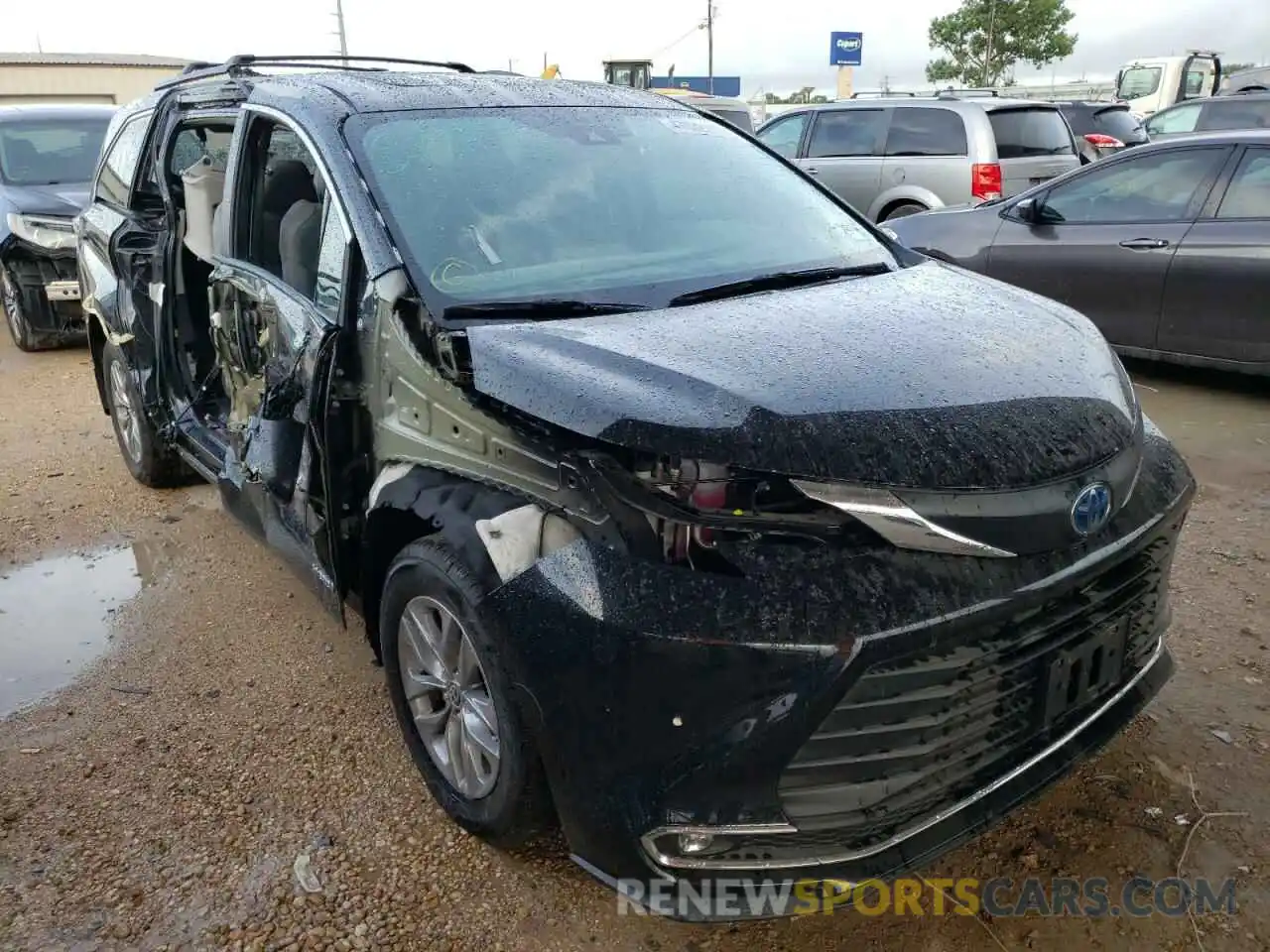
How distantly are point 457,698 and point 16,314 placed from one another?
7.65m

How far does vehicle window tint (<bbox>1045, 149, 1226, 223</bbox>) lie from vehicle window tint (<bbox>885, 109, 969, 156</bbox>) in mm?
3358

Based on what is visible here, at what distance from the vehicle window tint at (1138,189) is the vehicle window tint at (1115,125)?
768cm

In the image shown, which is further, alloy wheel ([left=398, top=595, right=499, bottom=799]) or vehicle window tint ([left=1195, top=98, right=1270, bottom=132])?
vehicle window tint ([left=1195, top=98, right=1270, bottom=132])

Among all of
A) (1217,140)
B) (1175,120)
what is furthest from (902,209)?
(1175,120)

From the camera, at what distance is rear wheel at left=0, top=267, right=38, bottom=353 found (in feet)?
26.4

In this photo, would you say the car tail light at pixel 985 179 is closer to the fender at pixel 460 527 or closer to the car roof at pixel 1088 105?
the car roof at pixel 1088 105

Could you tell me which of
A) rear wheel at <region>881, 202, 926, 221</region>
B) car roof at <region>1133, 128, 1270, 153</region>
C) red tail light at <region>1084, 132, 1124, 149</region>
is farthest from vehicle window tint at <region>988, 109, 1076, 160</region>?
car roof at <region>1133, 128, 1270, 153</region>

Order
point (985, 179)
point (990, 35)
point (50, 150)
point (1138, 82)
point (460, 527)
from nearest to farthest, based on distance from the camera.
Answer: point (460, 527) < point (50, 150) < point (985, 179) < point (1138, 82) < point (990, 35)

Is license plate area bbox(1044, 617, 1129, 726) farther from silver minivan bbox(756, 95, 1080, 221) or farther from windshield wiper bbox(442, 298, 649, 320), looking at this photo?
silver minivan bbox(756, 95, 1080, 221)

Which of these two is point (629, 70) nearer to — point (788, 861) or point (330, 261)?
point (330, 261)

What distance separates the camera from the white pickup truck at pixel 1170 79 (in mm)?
22109

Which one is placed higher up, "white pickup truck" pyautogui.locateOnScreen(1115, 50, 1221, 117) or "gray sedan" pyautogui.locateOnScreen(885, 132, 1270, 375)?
"white pickup truck" pyautogui.locateOnScreen(1115, 50, 1221, 117)

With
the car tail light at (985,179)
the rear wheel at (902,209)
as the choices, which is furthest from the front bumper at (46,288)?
the car tail light at (985,179)

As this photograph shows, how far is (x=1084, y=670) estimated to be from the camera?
82.8 inches
